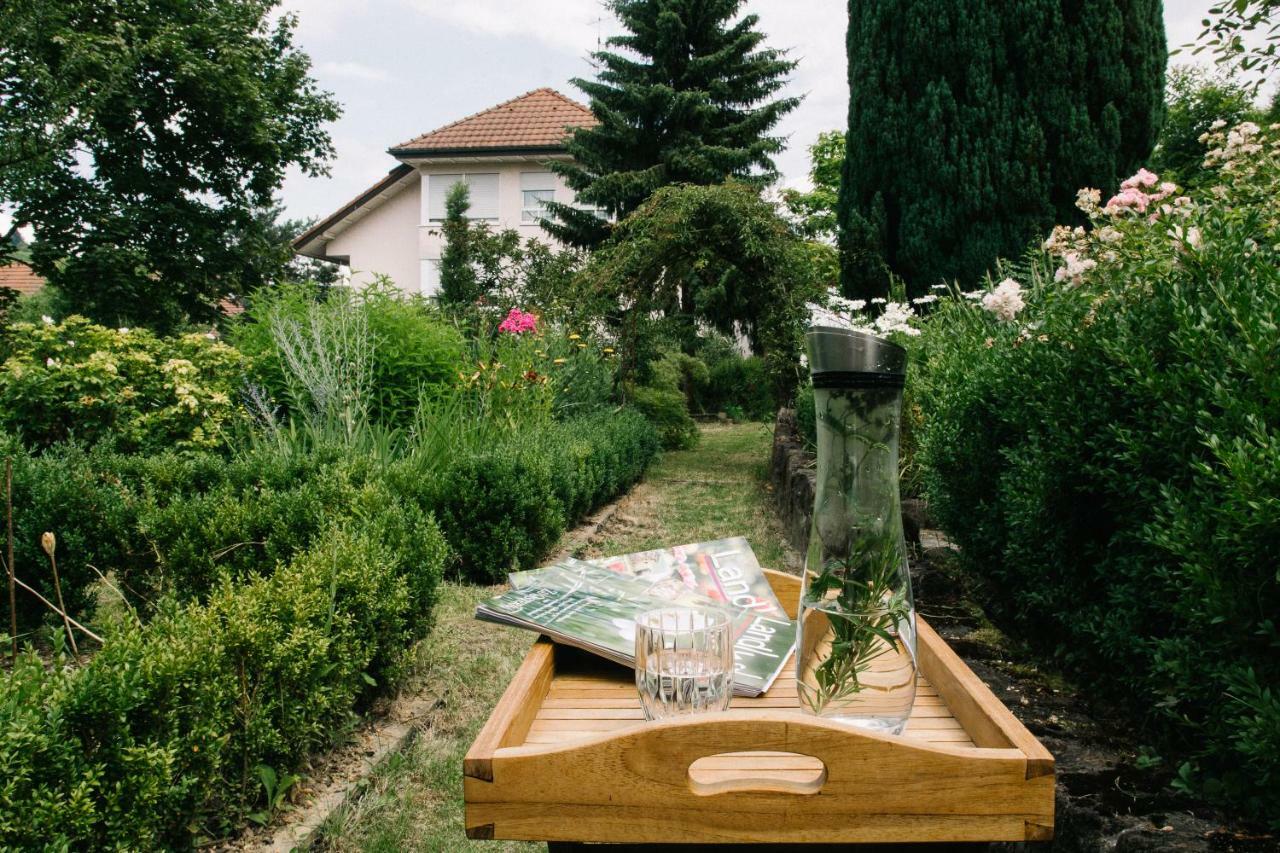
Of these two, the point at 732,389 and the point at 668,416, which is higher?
the point at 732,389

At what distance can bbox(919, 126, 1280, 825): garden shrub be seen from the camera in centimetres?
125

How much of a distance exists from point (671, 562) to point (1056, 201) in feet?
23.3

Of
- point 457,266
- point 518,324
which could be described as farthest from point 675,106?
point 518,324

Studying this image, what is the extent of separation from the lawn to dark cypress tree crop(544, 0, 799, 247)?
397 inches

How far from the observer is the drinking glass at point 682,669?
113 cm

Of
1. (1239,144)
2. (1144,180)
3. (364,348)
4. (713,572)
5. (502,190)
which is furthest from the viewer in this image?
(502,190)

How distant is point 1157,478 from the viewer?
163 centimetres

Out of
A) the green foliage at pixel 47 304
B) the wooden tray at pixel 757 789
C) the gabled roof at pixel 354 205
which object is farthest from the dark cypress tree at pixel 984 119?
the green foliage at pixel 47 304

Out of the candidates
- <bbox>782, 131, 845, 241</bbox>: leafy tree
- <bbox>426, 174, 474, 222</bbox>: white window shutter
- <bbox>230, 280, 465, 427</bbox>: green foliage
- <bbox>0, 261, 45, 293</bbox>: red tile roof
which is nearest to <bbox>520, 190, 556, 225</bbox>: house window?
<bbox>426, 174, 474, 222</bbox>: white window shutter

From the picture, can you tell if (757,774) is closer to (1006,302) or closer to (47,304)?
(1006,302)

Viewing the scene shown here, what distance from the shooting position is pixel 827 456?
44.4 inches

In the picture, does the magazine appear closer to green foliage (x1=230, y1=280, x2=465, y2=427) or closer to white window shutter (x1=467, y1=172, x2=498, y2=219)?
green foliage (x1=230, y1=280, x2=465, y2=427)

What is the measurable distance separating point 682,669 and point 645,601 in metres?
0.44

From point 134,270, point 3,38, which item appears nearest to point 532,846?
point 3,38
